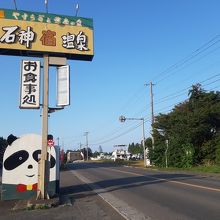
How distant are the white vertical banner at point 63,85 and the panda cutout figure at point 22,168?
194cm

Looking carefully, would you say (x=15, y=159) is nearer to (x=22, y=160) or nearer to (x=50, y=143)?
(x=22, y=160)

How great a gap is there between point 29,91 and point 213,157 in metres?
35.4

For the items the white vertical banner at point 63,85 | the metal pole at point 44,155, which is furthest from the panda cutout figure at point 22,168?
the white vertical banner at point 63,85

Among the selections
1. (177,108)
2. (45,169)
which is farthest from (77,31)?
(177,108)

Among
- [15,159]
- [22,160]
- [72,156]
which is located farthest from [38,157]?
[72,156]

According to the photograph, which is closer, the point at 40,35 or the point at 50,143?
the point at 50,143

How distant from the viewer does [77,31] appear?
1841cm

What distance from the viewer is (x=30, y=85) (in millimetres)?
16891

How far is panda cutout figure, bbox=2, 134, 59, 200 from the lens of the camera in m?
17.2

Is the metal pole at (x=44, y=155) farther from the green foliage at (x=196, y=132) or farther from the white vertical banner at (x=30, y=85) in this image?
the green foliage at (x=196, y=132)

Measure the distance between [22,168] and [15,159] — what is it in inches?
18.0

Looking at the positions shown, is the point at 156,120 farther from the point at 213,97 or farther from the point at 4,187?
the point at 4,187

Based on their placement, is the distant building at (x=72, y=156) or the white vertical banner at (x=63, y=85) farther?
the distant building at (x=72, y=156)

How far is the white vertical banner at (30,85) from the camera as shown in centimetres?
1670
